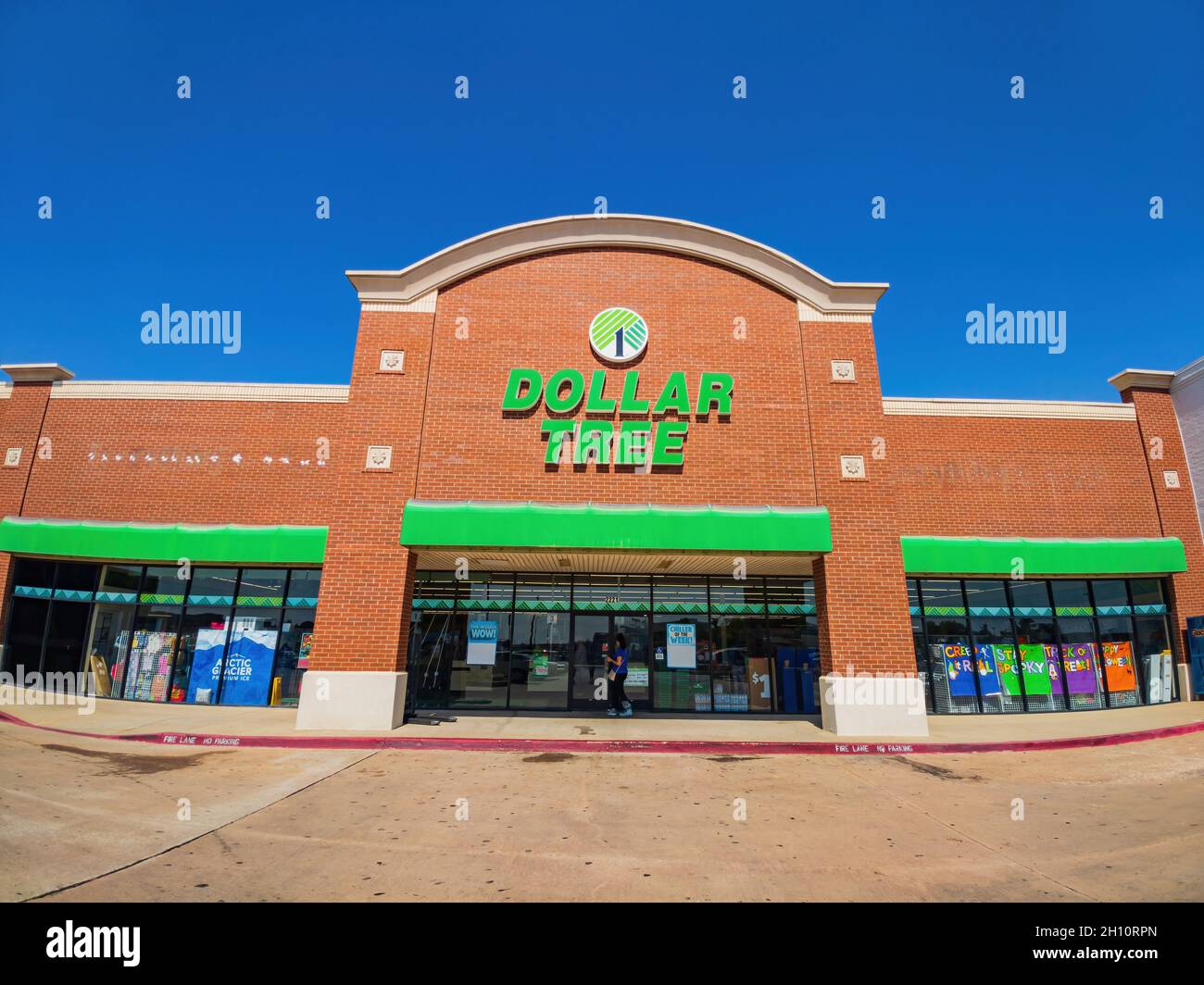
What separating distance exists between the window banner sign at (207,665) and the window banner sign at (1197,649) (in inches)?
1011

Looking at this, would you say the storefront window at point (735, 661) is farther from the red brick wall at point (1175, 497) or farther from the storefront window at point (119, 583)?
the storefront window at point (119, 583)

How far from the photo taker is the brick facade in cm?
1334

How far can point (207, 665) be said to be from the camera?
1595 cm

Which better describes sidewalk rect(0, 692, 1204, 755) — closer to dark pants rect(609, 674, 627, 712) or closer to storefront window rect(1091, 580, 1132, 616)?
dark pants rect(609, 674, 627, 712)

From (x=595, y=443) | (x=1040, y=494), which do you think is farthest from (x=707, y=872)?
(x=1040, y=494)

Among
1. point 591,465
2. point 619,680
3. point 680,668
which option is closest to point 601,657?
point 619,680

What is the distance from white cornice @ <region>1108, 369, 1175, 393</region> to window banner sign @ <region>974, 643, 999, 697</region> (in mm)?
9528

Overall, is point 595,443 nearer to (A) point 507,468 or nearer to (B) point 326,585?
(A) point 507,468

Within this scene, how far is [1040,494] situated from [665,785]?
15233mm

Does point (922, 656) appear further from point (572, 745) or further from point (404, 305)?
point (404, 305)

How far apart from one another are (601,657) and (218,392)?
13061 millimetres

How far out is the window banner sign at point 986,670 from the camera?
53.5ft

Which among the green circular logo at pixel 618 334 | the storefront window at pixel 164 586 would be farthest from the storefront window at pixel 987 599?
the storefront window at pixel 164 586

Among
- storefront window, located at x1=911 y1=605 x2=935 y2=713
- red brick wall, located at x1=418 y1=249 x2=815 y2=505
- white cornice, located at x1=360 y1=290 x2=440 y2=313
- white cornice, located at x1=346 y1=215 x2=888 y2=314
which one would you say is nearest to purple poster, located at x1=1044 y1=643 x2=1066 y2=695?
storefront window, located at x1=911 y1=605 x2=935 y2=713
